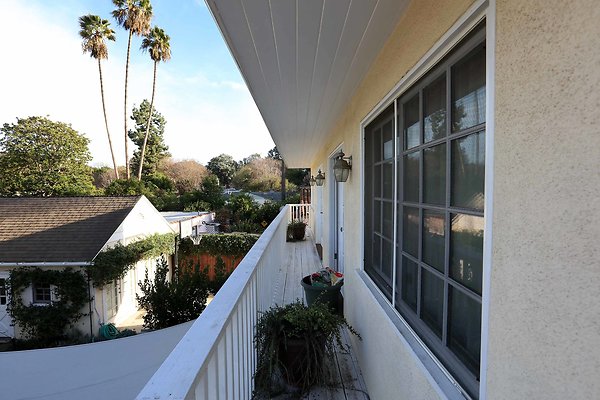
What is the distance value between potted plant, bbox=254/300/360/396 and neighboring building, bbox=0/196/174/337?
10.8 meters

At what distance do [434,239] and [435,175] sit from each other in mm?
300

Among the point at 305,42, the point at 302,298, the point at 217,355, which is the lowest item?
the point at 302,298

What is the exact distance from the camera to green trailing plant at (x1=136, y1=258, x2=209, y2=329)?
6262 millimetres

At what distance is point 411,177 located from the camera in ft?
5.79

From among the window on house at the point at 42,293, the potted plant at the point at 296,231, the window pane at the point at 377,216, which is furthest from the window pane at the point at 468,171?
the window on house at the point at 42,293

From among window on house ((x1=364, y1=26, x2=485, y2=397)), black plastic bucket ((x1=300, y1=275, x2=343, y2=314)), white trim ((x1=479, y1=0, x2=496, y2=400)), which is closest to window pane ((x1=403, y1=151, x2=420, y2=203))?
window on house ((x1=364, y1=26, x2=485, y2=397))

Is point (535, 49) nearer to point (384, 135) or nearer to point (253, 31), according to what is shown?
point (253, 31)

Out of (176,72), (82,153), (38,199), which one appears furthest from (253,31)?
(176,72)

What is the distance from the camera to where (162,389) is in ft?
2.38

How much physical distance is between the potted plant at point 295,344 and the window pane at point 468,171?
1.44 metres

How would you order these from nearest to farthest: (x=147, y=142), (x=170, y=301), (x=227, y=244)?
1. (x=170, y=301)
2. (x=227, y=244)
3. (x=147, y=142)

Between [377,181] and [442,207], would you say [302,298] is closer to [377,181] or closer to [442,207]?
[377,181]

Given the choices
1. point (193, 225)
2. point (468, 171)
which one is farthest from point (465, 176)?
point (193, 225)

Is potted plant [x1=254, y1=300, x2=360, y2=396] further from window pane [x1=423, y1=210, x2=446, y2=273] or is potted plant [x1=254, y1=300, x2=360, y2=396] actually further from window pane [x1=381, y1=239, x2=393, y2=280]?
window pane [x1=423, y1=210, x2=446, y2=273]
